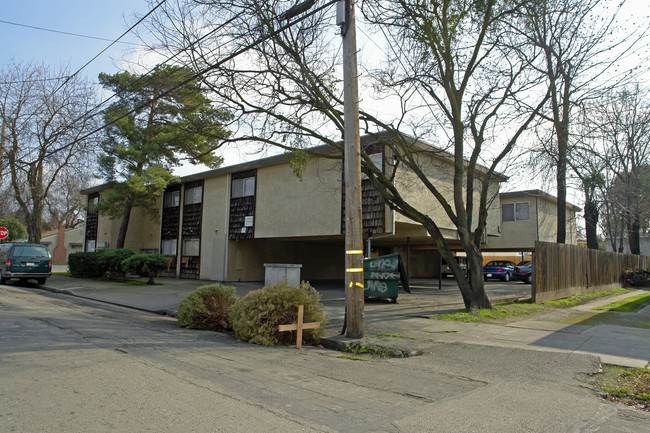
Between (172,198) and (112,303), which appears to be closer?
(112,303)

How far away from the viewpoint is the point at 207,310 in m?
10.2

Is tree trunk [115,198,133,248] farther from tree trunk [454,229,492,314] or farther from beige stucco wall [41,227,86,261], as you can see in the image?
beige stucco wall [41,227,86,261]

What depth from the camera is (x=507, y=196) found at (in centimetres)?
3055

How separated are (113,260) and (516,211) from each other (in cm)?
2537

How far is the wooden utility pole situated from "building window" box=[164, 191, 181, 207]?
20393 millimetres

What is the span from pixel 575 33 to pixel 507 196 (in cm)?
1932

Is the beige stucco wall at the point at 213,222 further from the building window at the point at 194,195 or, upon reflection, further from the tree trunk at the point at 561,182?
the tree trunk at the point at 561,182

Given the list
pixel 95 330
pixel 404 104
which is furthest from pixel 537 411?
pixel 404 104

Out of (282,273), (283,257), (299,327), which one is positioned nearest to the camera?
(299,327)

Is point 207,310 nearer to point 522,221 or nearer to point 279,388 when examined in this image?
point 279,388

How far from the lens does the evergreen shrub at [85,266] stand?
23766 millimetres

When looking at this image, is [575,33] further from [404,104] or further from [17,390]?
[17,390]

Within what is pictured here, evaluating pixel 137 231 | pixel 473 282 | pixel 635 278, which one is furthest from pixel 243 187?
pixel 635 278

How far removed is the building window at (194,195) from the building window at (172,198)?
0.79 metres
